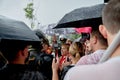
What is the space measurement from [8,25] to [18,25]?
0.51ft

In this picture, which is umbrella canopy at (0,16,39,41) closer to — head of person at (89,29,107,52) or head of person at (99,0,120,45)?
head of person at (89,29,107,52)

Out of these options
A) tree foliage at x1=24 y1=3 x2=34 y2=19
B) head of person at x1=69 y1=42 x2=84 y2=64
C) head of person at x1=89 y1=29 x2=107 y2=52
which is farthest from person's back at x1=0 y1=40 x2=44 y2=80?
tree foliage at x1=24 y1=3 x2=34 y2=19

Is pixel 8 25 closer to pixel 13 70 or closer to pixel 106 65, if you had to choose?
pixel 13 70

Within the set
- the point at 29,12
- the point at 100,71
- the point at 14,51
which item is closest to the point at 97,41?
the point at 14,51

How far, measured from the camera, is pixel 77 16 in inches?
154

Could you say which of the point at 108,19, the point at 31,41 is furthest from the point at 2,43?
the point at 108,19

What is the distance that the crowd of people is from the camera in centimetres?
121

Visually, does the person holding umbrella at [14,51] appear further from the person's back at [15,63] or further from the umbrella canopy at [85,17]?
the umbrella canopy at [85,17]


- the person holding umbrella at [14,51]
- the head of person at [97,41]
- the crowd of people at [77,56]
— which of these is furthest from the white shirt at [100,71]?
the head of person at [97,41]

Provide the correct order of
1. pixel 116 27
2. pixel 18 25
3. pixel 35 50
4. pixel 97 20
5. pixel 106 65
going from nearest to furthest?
pixel 106 65
pixel 116 27
pixel 18 25
pixel 97 20
pixel 35 50

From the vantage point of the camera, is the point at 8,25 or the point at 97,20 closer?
the point at 8,25

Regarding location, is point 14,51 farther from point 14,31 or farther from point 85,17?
point 85,17

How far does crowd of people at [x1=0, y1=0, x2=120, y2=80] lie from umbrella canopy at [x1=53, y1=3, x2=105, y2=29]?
359 mm

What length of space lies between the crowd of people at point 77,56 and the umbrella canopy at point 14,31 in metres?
0.04
